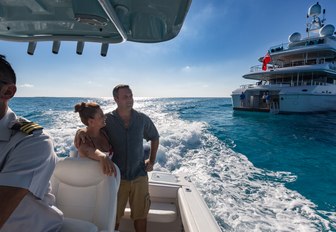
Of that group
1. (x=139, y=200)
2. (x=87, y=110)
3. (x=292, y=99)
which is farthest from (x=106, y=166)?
(x=292, y=99)

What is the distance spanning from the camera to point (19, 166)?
0.94 metres

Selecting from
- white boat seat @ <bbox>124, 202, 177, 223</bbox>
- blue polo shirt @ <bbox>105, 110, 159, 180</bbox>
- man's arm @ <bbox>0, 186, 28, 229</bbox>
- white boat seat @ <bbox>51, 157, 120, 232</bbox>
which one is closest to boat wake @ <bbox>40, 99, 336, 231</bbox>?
white boat seat @ <bbox>124, 202, 177, 223</bbox>

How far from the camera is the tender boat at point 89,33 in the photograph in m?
1.13

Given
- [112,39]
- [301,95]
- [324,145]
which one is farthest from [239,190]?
[301,95]

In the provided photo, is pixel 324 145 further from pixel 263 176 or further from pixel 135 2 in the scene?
pixel 135 2

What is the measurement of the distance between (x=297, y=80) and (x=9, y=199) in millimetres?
24264

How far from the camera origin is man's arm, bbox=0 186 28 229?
92 cm

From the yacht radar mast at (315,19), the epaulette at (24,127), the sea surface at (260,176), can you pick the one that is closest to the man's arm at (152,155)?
the epaulette at (24,127)

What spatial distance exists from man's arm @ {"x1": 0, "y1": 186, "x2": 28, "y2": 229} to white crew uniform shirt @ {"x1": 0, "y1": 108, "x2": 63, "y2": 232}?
23mm

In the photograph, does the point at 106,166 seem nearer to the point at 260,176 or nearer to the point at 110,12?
the point at 110,12

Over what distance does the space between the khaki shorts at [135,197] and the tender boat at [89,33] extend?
0.50 meters

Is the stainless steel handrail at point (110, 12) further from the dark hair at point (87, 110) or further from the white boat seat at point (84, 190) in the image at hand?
the white boat seat at point (84, 190)

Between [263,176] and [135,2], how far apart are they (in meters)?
5.62

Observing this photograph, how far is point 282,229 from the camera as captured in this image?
335 cm
